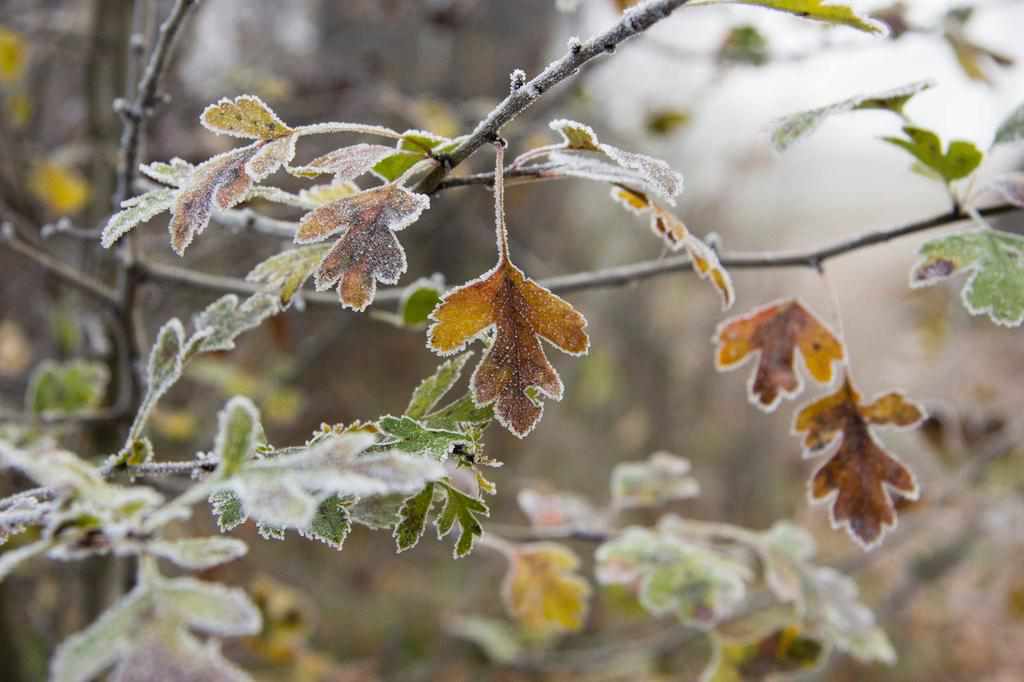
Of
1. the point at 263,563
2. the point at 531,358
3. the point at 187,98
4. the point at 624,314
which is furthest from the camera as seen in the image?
the point at 624,314

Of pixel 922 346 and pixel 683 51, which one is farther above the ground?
pixel 683 51

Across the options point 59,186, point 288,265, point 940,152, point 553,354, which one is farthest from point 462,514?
point 553,354

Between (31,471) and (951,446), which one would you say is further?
(951,446)

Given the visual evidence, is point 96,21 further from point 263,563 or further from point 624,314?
point 624,314

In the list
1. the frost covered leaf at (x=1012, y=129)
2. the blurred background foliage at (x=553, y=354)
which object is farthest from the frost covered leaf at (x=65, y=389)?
the frost covered leaf at (x=1012, y=129)

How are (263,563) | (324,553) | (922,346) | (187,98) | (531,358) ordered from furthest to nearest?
(324,553)
(263,563)
(187,98)
(922,346)
(531,358)

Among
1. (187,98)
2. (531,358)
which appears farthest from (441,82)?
(531,358)
